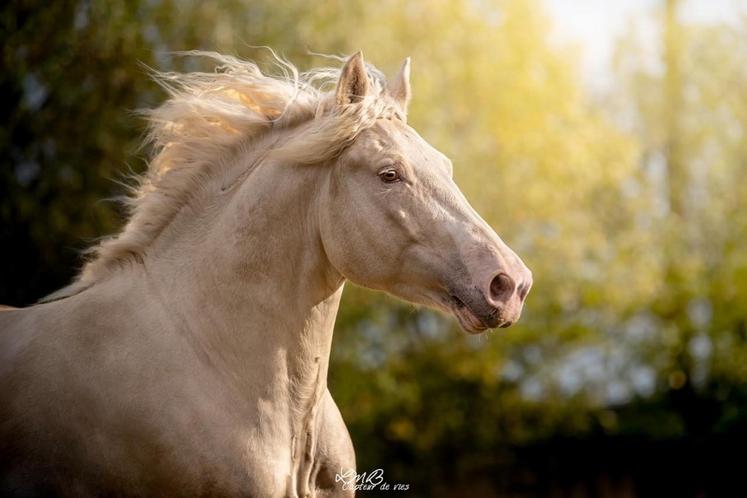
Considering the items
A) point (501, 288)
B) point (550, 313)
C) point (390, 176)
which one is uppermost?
point (390, 176)

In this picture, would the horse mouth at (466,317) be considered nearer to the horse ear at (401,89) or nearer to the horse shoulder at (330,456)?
the horse shoulder at (330,456)

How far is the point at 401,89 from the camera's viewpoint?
4105mm

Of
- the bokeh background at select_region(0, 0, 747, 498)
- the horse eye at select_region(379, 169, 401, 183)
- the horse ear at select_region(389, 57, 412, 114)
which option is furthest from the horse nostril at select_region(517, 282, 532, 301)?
the bokeh background at select_region(0, 0, 747, 498)

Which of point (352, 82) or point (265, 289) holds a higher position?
point (352, 82)

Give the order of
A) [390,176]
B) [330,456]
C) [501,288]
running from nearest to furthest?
1. [501,288]
2. [390,176]
3. [330,456]

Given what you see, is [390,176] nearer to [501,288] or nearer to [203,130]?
[501,288]

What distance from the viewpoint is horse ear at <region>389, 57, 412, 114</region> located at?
406 centimetres

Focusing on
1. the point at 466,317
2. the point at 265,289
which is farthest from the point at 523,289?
the point at 265,289

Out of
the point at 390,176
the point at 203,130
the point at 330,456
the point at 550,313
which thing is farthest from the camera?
the point at 550,313

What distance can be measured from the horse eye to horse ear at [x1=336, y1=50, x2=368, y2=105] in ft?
1.16

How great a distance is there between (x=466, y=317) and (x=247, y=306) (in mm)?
867

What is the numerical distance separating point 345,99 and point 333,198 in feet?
1.33

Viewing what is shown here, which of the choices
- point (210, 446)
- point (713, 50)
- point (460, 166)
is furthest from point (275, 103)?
point (713, 50)

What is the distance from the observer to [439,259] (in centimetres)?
353
